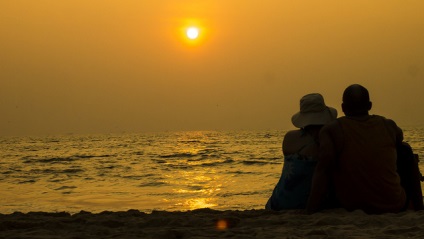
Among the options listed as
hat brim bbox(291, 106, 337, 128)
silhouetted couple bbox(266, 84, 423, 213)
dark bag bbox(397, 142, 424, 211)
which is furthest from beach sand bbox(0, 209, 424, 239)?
hat brim bbox(291, 106, 337, 128)

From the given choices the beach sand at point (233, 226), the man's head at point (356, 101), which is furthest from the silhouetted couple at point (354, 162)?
the beach sand at point (233, 226)

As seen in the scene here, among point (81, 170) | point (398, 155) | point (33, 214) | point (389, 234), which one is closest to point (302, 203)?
point (398, 155)

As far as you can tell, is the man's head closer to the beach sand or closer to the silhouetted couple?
the silhouetted couple

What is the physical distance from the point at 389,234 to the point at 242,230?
42.3 inches

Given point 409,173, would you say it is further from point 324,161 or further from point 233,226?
point 233,226

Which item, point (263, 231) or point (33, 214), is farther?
point (33, 214)

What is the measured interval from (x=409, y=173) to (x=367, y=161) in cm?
54

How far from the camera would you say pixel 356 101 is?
4.84 m

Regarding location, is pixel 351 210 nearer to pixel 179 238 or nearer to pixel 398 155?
pixel 398 155

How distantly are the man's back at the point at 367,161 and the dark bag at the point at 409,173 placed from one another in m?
0.21

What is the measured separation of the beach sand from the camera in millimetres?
4211

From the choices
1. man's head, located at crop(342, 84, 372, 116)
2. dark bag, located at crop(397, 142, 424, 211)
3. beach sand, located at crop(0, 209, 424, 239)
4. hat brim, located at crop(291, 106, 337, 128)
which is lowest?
beach sand, located at crop(0, 209, 424, 239)

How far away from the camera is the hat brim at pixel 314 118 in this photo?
5.21m

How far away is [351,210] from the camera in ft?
16.5
